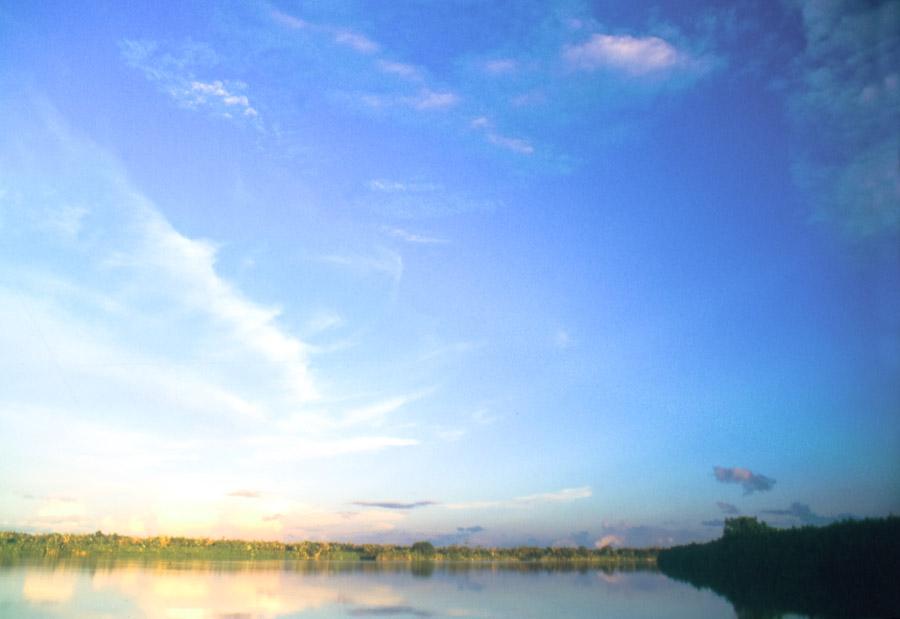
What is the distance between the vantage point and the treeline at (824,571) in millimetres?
29938

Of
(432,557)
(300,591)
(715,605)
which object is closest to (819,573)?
(715,605)

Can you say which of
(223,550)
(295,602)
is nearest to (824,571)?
(295,602)

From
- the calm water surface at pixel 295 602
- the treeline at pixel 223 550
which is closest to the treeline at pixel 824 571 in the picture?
the calm water surface at pixel 295 602

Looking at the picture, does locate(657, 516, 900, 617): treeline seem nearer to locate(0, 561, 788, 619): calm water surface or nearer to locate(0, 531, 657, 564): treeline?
locate(0, 561, 788, 619): calm water surface

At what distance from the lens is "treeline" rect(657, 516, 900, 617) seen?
98.2ft

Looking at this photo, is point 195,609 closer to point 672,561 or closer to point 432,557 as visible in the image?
point 672,561

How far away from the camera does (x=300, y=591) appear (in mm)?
37938

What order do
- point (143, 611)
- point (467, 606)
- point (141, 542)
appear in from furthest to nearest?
point (141, 542) < point (467, 606) < point (143, 611)

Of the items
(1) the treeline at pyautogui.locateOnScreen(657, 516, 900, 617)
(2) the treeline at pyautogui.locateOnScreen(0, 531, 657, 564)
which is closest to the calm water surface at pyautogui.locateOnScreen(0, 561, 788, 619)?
(1) the treeline at pyautogui.locateOnScreen(657, 516, 900, 617)

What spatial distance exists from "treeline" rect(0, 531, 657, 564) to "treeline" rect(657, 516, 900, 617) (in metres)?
104

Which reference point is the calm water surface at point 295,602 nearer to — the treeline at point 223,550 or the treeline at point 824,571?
the treeline at point 824,571

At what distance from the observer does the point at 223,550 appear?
145875 millimetres

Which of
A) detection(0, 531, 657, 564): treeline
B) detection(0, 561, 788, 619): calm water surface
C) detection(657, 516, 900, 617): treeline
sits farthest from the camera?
detection(0, 531, 657, 564): treeline

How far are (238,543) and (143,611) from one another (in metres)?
155
